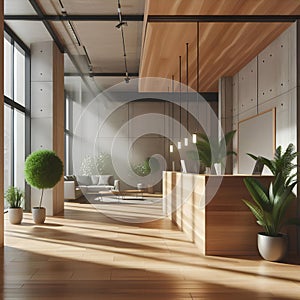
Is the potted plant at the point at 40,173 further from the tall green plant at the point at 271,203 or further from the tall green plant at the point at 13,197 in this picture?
the tall green plant at the point at 271,203

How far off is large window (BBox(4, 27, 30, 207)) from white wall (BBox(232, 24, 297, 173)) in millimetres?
4233

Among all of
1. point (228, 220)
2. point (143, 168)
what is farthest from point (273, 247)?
point (143, 168)

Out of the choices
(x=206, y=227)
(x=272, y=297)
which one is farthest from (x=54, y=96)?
(x=272, y=297)

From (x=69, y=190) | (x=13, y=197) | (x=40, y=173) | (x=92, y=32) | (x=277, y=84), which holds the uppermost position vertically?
(x=92, y=32)

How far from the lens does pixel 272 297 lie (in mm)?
3293

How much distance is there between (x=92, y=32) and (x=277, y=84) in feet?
12.3

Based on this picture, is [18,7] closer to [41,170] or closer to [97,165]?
[41,170]

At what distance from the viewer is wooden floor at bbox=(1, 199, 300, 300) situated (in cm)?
342

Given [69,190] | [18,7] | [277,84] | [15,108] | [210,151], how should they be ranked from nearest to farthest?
[277,84]
[18,7]
[210,151]
[15,108]
[69,190]

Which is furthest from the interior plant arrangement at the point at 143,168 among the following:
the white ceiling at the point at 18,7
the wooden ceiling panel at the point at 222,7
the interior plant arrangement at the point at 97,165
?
the wooden ceiling panel at the point at 222,7

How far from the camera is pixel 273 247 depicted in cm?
447

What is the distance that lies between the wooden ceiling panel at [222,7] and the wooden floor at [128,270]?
280 cm

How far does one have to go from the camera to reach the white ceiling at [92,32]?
6672 mm

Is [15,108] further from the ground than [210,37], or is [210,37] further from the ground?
[210,37]
